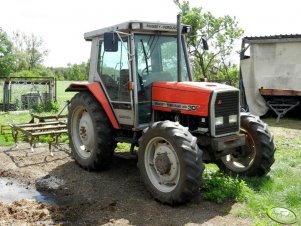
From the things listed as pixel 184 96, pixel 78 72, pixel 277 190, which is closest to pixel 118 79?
pixel 184 96

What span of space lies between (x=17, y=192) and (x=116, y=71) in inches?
93.2

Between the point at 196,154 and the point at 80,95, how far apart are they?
2730 mm

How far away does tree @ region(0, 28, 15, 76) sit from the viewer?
165 ft

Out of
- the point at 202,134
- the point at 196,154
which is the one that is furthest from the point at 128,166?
the point at 196,154

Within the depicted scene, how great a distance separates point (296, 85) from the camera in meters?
12.6

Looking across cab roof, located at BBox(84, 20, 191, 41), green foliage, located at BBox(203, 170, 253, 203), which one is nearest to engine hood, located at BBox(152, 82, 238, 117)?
cab roof, located at BBox(84, 20, 191, 41)

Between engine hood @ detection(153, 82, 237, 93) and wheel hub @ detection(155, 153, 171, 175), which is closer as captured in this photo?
wheel hub @ detection(155, 153, 171, 175)

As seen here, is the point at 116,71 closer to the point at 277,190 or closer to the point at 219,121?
the point at 219,121

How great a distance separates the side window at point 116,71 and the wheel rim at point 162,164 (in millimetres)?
1027

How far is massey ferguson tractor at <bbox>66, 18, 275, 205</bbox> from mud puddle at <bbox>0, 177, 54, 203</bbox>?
1.04 metres

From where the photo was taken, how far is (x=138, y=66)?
5383 millimetres

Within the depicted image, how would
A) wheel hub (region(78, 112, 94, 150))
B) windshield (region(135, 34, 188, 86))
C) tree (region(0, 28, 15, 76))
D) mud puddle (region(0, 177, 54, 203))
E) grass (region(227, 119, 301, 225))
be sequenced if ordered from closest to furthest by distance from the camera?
grass (region(227, 119, 301, 225))
mud puddle (region(0, 177, 54, 203))
windshield (region(135, 34, 188, 86))
wheel hub (region(78, 112, 94, 150))
tree (region(0, 28, 15, 76))

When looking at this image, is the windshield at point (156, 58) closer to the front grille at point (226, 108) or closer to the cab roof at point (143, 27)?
the cab roof at point (143, 27)

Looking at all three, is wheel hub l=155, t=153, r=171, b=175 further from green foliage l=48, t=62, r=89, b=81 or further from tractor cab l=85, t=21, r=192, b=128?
green foliage l=48, t=62, r=89, b=81
